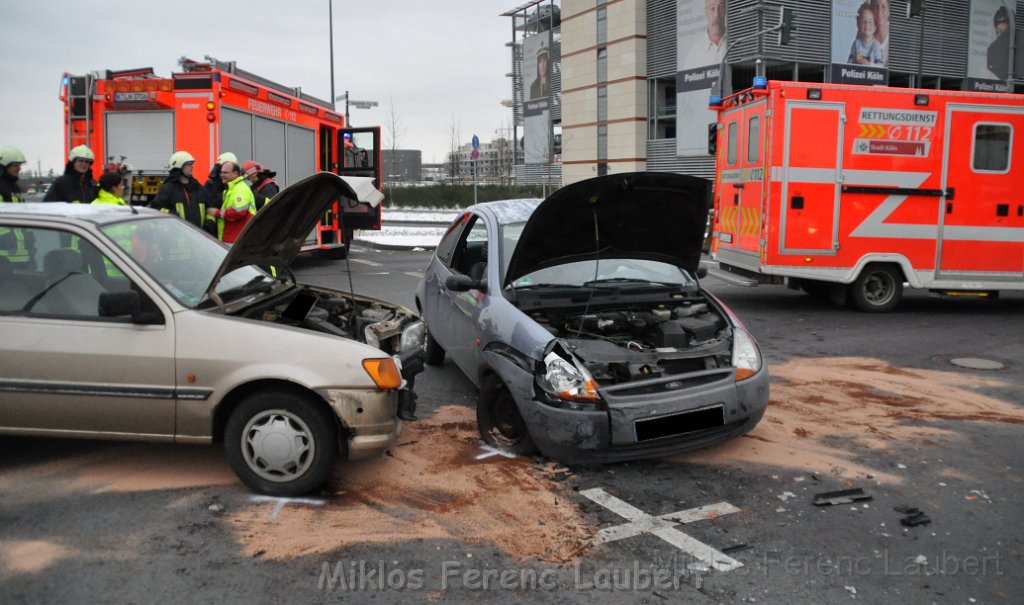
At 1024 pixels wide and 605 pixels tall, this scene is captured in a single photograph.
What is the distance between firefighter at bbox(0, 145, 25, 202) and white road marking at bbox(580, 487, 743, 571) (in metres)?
6.07

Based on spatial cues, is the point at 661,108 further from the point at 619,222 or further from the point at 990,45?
the point at 619,222

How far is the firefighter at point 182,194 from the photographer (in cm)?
824

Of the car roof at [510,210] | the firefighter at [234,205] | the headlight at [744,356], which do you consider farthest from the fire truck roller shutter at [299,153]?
the headlight at [744,356]

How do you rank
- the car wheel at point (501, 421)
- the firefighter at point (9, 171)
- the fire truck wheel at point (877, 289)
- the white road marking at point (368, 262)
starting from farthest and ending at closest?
the white road marking at point (368, 262) < the fire truck wheel at point (877, 289) < the firefighter at point (9, 171) < the car wheel at point (501, 421)

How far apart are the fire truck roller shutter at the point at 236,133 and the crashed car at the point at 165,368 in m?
7.42

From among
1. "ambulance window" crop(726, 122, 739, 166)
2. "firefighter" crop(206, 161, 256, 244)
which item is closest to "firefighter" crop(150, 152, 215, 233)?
"firefighter" crop(206, 161, 256, 244)

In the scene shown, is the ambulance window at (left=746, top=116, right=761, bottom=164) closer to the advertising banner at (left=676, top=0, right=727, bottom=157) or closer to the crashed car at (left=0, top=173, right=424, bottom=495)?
the crashed car at (left=0, top=173, right=424, bottom=495)

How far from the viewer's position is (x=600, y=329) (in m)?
5.51

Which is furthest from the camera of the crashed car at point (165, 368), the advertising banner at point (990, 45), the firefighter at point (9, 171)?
the advertising banner at point (990, 45)

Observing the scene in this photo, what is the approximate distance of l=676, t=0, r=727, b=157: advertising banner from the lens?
107 ft

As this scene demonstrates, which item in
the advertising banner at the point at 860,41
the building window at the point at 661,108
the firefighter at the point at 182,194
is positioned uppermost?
the advertising banner at the point at 860,41

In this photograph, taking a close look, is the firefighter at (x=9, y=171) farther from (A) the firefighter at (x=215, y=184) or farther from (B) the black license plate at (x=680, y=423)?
(B) the black license plate at (x=680, y=423)

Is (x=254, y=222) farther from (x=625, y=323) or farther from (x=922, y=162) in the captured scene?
(x=922, y=162)

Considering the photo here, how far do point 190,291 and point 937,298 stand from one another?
37.5ft
